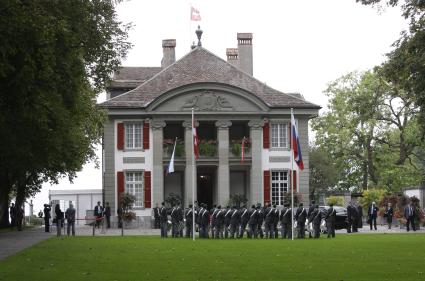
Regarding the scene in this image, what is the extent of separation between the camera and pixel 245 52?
2490 inches

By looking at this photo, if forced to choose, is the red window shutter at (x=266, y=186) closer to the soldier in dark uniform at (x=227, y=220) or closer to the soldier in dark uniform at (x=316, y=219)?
the soldier in dark uniform at (x=227, y=220)

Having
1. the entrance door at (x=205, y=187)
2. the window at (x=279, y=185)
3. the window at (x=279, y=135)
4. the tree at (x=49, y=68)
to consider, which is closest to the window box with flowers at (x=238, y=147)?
the window at (x=279, y=135)

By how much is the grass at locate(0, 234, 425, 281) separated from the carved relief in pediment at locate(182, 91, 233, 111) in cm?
2575

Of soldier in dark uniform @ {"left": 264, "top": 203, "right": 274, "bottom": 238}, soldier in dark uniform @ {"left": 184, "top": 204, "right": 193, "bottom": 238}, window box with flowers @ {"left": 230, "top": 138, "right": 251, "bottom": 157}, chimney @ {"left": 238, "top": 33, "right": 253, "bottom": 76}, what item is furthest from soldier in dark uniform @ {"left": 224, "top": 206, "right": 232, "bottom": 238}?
chimney @ {"left": 238, "top": 33, "right": 253, "bottom": 76}

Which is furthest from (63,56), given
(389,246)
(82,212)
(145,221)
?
(82,212)

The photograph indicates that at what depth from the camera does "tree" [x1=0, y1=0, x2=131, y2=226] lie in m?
19.3

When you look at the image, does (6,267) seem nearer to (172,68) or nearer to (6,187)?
(6,187)

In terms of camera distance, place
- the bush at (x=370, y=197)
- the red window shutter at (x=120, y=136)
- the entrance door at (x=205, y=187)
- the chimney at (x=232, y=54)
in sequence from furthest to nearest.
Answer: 1. the chimney at (x=232, y=54)
2. the bush at (x=370, y=197)
3. the entrance door at (x=205, y=187)
4. the red window shutter at (x=120, y=136)

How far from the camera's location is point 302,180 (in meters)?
56.1

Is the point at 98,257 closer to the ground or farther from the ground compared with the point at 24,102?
closer to the ground

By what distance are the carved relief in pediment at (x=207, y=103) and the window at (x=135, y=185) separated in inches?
203

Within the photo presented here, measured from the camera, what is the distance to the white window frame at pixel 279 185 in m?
55.7

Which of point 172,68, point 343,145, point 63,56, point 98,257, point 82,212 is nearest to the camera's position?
point 63,56

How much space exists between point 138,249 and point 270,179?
28580 millimetres
